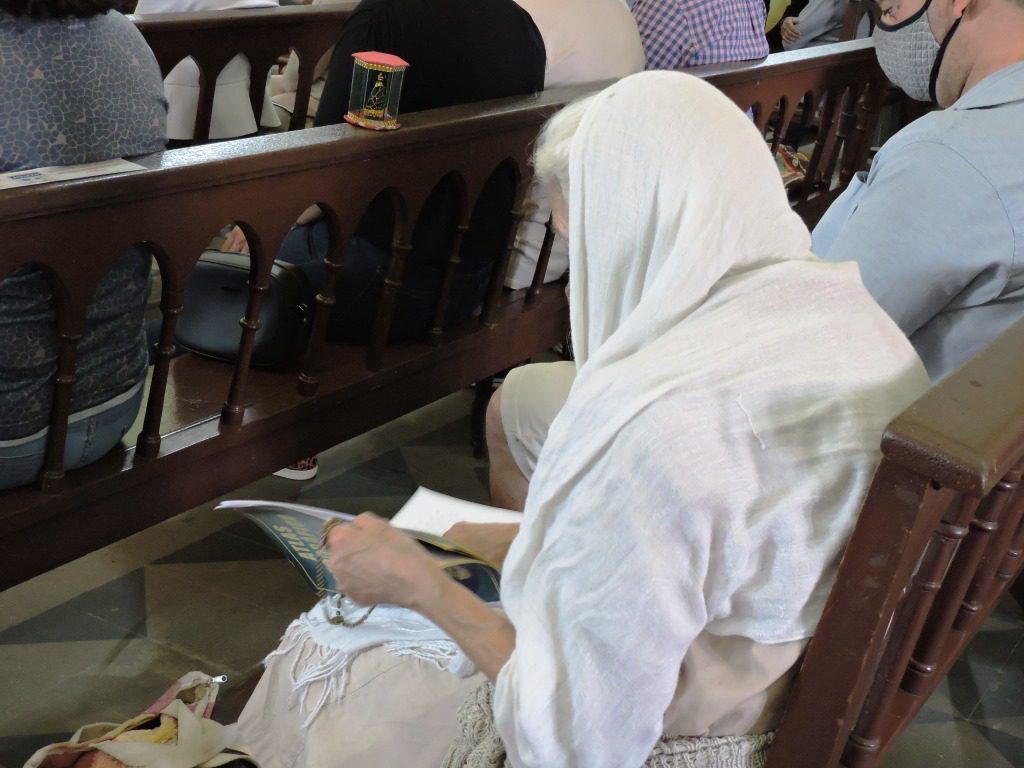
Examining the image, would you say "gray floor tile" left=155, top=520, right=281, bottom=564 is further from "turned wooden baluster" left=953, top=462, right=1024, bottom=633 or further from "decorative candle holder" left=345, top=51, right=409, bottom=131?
"turned wooden baluster" left=953, top=462, right=1024, bottom=633

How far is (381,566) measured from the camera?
4.96ft

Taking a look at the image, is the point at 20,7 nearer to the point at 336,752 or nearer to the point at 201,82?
the point at 336,752

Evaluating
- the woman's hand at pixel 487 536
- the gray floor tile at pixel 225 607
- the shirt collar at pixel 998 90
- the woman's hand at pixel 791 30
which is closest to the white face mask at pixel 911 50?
the shirt collar at pixel 998 90

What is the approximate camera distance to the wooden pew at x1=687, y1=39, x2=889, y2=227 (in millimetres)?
3623

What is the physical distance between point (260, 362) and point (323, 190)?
1.65 ft

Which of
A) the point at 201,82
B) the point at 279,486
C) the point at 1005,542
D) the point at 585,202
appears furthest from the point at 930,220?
the point at 201,82

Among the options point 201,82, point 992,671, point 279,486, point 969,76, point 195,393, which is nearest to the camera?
point 969,76

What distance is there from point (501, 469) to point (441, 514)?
0.70m

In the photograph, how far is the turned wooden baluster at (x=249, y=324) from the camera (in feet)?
7.38

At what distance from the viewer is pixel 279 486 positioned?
3.18 metres

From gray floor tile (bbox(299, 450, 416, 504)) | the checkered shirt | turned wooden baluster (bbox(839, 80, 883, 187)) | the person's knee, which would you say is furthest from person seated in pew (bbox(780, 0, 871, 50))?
the person's knee

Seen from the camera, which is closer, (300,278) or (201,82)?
(300,278)

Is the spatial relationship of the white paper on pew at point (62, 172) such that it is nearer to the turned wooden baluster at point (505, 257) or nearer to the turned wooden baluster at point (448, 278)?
the turned wooden baluster at point (448, 278)

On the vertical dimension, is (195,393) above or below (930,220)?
below
